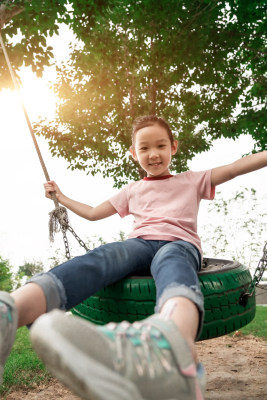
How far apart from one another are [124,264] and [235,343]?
2.72 meters

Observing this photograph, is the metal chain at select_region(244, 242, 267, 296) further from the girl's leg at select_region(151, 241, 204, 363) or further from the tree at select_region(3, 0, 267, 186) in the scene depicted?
the tree at select_region(3, 0, 267, 186)

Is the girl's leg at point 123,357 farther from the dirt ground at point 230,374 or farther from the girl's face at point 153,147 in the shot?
the dirt ground at point 230,374

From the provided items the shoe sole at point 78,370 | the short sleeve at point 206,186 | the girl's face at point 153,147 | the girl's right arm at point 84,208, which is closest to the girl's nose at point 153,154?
the girl's face at point 153,147

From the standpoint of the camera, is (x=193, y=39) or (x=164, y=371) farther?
(x=193, y=39)

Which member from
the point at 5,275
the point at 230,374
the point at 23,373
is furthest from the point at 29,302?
the point at 5,275

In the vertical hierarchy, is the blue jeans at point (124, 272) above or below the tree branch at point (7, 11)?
below

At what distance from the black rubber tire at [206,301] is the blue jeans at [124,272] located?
3.2 inches

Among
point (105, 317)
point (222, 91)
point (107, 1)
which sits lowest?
point (105, 317)

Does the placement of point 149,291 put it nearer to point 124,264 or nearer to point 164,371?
point 124,264

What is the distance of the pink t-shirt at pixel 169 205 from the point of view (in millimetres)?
1859

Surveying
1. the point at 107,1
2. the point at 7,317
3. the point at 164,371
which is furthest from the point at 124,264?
the point at 107,1

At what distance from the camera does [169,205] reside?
1981 mm

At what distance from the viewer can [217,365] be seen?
3094 millimetres

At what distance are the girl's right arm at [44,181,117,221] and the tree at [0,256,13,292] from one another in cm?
642
